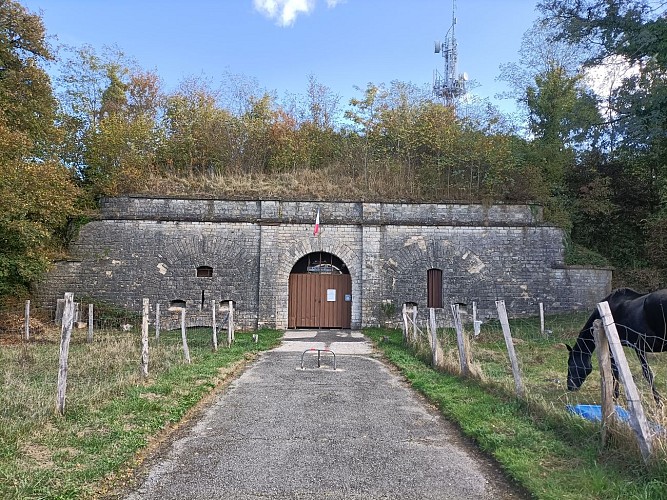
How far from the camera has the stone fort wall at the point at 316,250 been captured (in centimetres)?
1873

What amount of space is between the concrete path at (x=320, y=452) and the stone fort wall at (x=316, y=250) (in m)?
10.2

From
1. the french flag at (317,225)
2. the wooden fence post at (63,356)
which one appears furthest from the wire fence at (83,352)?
the french flag at (317,225)

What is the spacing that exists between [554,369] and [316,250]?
10.8 meters

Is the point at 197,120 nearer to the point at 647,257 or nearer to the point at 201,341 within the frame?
the point at 201,341

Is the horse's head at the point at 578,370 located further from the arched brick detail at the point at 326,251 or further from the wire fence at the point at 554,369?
the arched brick detail at the point at 326,251

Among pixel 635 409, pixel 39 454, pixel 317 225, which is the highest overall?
pixel 317 225

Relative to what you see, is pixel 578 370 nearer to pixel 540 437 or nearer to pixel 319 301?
pixel 540 437

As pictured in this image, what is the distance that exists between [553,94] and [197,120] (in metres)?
16.4

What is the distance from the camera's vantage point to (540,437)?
5.50 metres

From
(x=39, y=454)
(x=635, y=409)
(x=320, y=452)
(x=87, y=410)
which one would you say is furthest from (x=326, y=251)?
(x=635, y=409)

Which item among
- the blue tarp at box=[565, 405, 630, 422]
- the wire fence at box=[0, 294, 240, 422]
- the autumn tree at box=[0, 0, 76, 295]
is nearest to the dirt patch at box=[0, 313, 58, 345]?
the wire fence at box=[0, 294, 240, 422]

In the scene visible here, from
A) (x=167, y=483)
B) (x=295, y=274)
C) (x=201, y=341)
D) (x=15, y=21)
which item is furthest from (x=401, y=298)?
(x=15, y=21)

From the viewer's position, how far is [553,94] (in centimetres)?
2233

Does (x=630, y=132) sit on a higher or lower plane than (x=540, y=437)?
higher
